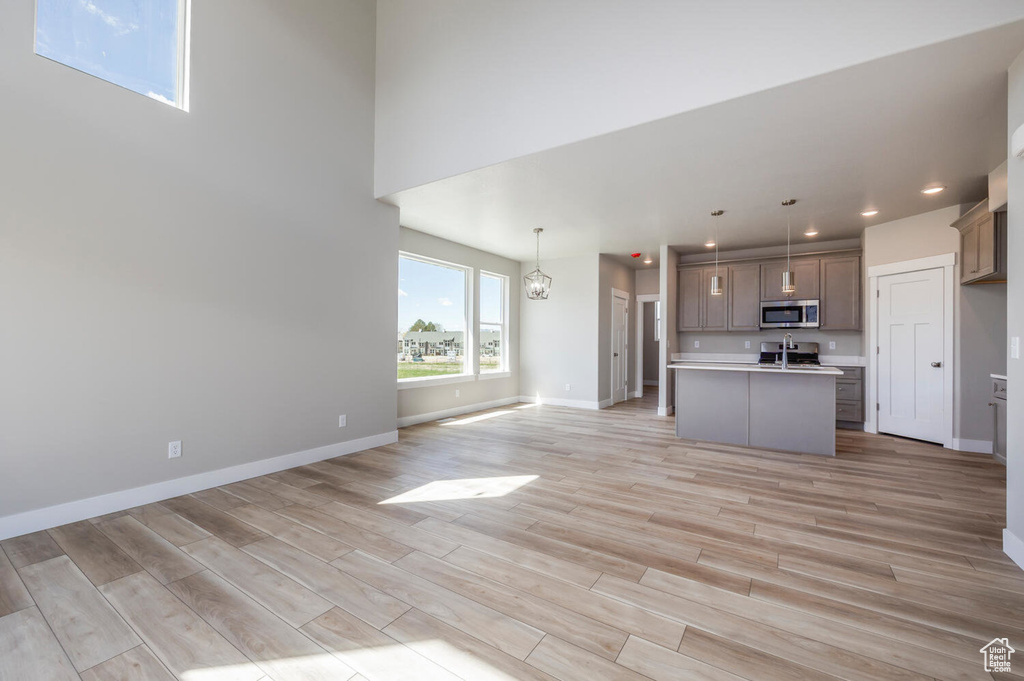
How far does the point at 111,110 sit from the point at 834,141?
16.7 feet

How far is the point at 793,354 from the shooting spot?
6547 millimetres

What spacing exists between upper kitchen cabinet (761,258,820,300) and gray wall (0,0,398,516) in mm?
5537

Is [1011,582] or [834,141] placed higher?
[834,141]

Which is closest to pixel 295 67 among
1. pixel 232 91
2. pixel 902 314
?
pixel 232 91

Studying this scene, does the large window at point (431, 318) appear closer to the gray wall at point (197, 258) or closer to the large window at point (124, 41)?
the gray wall at point (197, 258)

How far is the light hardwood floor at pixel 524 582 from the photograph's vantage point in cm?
156

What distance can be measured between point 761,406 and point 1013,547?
2.47m

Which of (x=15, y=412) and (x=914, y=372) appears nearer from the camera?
(x=15, y=412)

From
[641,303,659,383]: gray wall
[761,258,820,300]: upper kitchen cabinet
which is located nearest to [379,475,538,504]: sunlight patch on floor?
[761,258,820,300]: upper kitchen cabinet

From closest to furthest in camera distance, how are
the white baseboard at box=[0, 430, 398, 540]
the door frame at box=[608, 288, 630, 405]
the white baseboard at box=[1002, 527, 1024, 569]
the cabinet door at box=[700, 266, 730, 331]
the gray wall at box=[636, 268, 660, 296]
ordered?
the white baseboard at box=[1002, 527, 1024, 569]
the white baseboard at box=[0, 430, 398, 540]
the cabinet door at box=[700, 266, 730, 331]
the door frame at box=[608, 288, 630, 405]
the gray wall at box=[636, 268, 660, 296]

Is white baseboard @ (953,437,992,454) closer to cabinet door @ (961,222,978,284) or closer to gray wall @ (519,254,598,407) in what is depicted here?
cabinet door @ (961,222,978,284)

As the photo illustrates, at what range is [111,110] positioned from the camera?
288 centimetres

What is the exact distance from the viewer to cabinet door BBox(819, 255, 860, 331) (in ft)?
19.8

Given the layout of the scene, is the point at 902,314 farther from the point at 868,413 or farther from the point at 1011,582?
the point at 1011,582
